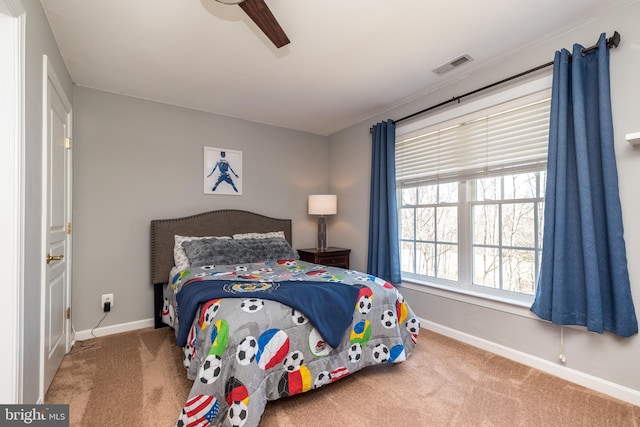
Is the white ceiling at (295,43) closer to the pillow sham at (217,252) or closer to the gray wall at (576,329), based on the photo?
the gray wall at (576,329)

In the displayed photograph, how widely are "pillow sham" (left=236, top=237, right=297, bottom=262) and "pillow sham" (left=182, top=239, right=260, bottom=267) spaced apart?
0.04 m

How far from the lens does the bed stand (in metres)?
1.55

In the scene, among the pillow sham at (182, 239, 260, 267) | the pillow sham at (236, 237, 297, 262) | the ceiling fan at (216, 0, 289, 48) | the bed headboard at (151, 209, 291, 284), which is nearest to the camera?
the ceiling fan at (216, 0, 289, 48)

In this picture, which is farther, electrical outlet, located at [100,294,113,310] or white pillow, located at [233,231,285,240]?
white pillow, located at [233,231,285,240]

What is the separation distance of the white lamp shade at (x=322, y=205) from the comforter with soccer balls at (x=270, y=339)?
145 cm

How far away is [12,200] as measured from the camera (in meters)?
1.37

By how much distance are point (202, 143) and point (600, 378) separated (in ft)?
13.1

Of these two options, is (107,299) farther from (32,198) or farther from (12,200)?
(12,200)

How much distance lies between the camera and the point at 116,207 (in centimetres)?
304

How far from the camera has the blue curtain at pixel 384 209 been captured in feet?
10.9

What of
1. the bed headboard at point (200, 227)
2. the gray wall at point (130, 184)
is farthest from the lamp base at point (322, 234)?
the gray wall at point (130, 184)

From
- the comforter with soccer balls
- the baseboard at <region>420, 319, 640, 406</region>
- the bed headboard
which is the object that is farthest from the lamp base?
the baseboard at <region>420, 319, 640, 406</region>

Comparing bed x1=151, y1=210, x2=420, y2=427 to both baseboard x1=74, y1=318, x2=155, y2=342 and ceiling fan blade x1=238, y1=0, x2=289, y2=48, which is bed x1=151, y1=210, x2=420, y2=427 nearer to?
baseboard x1=74, y1=318, x2=155, y2=342

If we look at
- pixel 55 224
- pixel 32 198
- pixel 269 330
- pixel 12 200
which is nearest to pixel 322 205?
pixel 269 330
